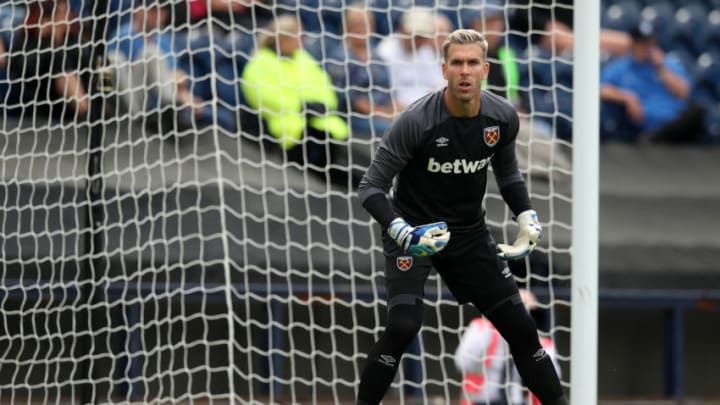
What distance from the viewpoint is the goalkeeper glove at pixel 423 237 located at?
4.69 metres

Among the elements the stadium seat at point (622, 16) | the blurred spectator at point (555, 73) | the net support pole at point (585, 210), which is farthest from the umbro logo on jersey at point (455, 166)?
the stadium seat at point (622, 16)

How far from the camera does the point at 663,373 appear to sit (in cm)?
876

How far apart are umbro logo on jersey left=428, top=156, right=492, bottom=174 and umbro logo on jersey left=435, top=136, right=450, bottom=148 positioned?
7cm

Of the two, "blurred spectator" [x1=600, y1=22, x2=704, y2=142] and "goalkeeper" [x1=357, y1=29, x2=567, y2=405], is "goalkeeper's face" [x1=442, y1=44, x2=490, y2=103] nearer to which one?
"goalkeeper" [x1=357, y1=29, x2=567, y2=405]

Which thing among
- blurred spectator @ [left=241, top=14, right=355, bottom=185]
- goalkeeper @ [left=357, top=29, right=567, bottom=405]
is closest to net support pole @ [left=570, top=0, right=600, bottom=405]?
goalkeeper @ [left=357, top=29, right=567, bottom=405]

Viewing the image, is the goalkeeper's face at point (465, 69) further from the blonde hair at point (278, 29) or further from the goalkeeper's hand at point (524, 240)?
the blonde hair at point (278, 29)

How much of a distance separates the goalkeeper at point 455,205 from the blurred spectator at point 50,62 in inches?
110

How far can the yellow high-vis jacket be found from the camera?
7.86m

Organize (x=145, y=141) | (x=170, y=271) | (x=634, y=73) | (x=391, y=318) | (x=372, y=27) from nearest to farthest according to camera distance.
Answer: (x=391, y=318) < (x=145, y=141) < (x=170, y=271) < (x=372, y=27) < (x=634, y=73)

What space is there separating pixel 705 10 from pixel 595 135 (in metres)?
5.64

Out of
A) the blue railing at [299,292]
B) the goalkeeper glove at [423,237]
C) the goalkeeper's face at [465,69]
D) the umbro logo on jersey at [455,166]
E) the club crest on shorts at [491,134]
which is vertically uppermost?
the goalkeeper's face at [465,69]

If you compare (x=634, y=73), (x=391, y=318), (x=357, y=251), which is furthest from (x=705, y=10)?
(x=391, y=318)

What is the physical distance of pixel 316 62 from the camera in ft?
25.5

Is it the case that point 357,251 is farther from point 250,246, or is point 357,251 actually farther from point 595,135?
point 595,135
